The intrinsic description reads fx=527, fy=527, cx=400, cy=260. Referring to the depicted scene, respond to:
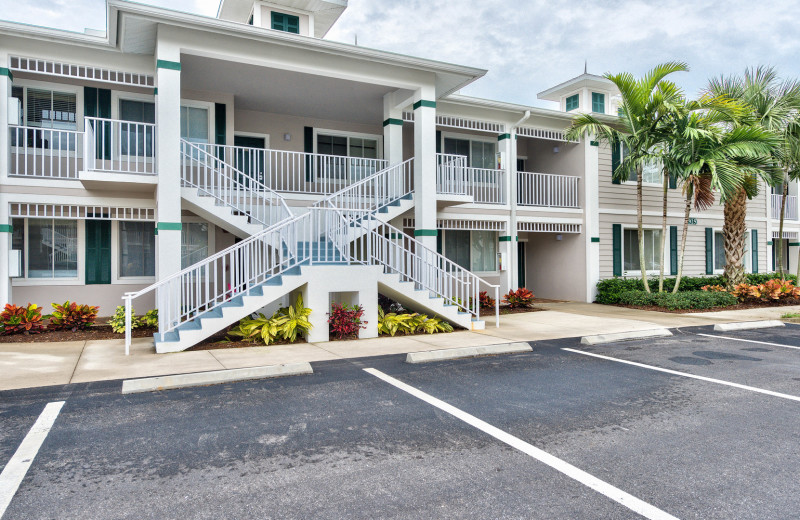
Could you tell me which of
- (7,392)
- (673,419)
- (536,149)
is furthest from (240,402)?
(536,149)

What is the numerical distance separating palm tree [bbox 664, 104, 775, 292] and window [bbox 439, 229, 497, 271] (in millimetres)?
5518

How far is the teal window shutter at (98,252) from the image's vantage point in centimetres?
1171

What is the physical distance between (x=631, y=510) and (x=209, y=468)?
2823 mm

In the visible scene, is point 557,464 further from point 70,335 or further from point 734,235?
point 734,235

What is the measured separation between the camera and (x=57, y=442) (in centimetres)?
429

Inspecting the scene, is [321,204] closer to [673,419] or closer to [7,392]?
[7,392]

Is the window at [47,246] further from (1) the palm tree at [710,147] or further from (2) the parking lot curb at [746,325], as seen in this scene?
(1) the palm tree at [710,147]

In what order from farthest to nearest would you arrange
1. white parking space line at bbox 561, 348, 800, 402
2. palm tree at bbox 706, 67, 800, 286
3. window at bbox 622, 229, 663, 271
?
window at bbox 622, 229, 663, 271
palm tree at bbox 706, 67, 800, 286
white parking space line at bbox 561, 348, 800, 402

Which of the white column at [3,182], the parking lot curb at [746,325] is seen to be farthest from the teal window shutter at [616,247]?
the white column at [3,182]

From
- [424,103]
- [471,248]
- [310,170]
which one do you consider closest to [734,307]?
[471,248]

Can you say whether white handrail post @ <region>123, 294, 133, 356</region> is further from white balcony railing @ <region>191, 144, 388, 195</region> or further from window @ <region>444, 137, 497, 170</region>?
window @ <region>444, 137, 497, 170</region>

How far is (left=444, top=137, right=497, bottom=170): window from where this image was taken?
16.4 meters

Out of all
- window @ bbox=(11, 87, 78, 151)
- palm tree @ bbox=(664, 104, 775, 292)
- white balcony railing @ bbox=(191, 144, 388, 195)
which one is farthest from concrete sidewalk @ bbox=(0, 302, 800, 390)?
white balcony railing @ bbox=(191, 144, 388, 195)

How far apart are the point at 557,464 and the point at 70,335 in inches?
356
